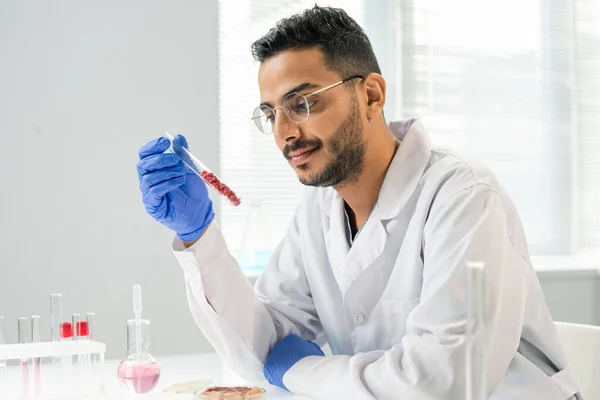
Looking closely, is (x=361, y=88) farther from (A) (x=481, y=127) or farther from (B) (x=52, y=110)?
(A) (x=481, y=127)

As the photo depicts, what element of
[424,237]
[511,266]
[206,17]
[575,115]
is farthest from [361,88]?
[575,115]

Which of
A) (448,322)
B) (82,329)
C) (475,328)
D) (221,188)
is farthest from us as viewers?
(82,329)

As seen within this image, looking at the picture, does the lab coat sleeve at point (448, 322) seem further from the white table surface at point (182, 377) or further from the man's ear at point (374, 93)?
the man's ear at point (374, 93)

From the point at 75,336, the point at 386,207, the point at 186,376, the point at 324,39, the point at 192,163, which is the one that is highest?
the point at 324,39

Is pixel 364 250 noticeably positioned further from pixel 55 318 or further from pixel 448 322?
pixel 55 318

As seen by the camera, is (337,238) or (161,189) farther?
(337,238)

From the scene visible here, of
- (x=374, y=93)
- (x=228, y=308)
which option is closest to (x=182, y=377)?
(x=228, y=308)

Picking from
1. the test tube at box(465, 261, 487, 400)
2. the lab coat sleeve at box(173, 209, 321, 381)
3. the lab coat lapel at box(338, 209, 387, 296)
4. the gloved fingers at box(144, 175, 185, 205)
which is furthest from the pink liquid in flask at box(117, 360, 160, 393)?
the test tube at box(465, 261, 487, 400)

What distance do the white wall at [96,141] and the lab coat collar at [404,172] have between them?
65.0 inches

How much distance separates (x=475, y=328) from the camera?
478 millimetres

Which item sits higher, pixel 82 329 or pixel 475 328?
pixel 475 328

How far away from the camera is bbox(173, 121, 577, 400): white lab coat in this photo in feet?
4.45

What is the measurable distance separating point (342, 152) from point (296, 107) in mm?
149

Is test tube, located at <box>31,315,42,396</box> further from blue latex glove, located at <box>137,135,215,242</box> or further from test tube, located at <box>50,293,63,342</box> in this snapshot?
blue latex glove, located at <box>137,135,215,242</box>
